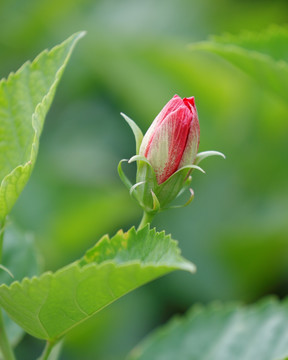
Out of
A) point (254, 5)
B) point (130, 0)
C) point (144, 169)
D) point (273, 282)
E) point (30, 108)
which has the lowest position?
point (273, 282)

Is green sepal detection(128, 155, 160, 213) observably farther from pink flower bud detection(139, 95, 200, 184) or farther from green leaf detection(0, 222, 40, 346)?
green leaf detection(0, 222, 40, 346)

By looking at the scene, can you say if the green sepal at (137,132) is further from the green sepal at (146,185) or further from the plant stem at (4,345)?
the plant stem at (4,345)

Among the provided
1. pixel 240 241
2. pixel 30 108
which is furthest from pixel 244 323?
pixel 240 241

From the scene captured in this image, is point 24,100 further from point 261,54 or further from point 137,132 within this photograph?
point 261,54

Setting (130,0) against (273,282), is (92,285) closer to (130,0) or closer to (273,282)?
(273,282)

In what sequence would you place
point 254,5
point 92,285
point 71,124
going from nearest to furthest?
point 92,285
point 71,124
point 254,5

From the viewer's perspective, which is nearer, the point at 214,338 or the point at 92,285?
the point at 92,285
